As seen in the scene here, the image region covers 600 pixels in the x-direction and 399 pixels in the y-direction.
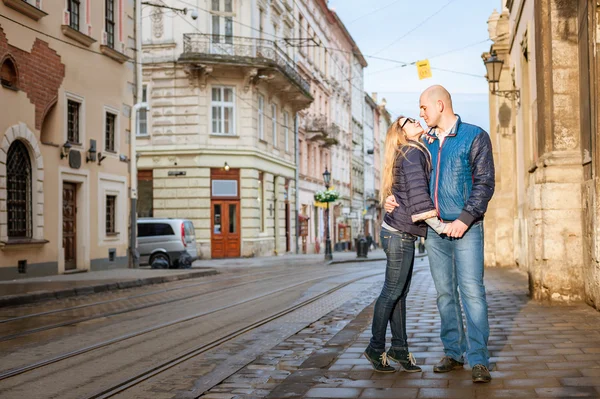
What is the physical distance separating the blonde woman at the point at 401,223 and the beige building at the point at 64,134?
1363cm

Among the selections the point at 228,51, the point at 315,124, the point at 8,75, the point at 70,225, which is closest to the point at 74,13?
the point at 8,75

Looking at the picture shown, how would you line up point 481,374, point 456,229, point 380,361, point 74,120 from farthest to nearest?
1. point 74,120
2. point 380,361
3. point 456,229
4. point 481,374

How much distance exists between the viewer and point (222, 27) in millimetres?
35844

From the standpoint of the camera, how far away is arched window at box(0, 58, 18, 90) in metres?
18.2

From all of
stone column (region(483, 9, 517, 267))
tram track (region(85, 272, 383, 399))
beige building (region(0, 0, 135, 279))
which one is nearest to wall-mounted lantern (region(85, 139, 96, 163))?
beige building (region(0, 0, 135, 279))

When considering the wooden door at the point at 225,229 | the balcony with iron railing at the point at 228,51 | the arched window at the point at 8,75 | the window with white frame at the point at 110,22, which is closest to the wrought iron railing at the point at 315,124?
the balcony with iron railing at the point at 228,51

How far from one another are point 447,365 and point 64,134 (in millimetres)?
17142

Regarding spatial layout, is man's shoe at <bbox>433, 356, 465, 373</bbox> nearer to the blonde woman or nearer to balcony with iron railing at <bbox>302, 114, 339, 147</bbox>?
the blonde woman

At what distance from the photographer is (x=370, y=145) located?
7931 centimetres

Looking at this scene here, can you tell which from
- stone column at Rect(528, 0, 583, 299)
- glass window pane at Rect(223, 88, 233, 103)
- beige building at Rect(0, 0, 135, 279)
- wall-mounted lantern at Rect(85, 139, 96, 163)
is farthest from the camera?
glass window pane at Rect(223, 88, 233, 103)

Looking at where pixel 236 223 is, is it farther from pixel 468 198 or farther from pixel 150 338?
pixel 468 198

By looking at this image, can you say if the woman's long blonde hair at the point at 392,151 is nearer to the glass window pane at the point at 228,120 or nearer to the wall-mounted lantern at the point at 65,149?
the wall-mounted lantern at the point at 65,149

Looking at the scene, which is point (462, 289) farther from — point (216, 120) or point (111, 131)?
point (216, 120)

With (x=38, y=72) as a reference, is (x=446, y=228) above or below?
below
